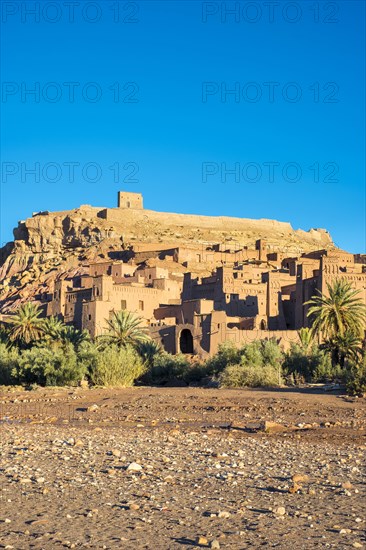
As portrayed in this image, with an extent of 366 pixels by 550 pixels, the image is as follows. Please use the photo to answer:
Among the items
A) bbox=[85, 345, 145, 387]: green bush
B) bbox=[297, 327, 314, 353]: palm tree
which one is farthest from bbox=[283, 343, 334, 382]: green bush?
bbox=[85, 345, 145, 387]: green bush

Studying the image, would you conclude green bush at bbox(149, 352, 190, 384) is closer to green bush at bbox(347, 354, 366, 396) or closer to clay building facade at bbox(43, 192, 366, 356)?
clay building facade at bbox(43, 192, 366, 356)

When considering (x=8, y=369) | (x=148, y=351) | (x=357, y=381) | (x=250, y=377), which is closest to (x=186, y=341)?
(x=148, y=351)

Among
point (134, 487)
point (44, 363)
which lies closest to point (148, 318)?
point (44, 363)

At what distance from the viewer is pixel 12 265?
3088 inches

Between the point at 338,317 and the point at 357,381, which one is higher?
the point at 338,317

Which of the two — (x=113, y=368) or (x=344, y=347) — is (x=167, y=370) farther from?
(x=344, y=347)

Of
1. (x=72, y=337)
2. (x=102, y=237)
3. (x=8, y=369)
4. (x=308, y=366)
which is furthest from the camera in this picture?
(x=102, y=237)

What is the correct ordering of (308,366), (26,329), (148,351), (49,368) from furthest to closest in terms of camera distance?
(26,329) < (148,351) < (49,368) < (308,366)

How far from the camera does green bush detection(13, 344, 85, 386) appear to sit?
2905 cm

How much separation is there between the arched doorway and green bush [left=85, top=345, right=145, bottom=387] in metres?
9.21

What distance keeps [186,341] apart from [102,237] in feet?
128

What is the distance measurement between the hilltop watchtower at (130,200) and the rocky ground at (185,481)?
7259 centimetres

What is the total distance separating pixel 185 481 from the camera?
9.16m

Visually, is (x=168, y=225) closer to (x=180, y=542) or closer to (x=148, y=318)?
(x=148, y=318)
